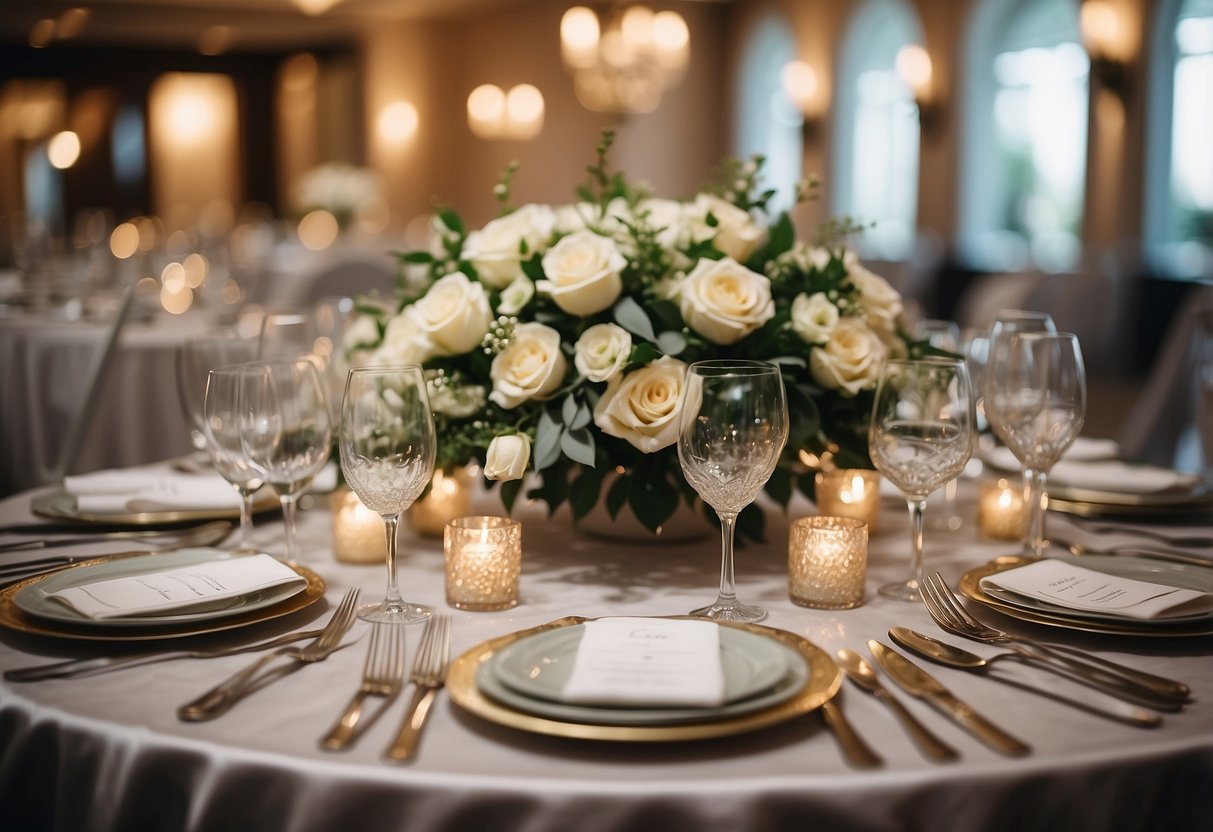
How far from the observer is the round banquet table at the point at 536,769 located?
83 cm

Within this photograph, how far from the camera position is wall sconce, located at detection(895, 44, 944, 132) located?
406 inches

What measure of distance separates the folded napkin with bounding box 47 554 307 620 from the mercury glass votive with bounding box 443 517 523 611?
0.16 m

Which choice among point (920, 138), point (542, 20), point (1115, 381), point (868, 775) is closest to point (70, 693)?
point (868, 775)

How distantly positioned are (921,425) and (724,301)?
10.6 inches

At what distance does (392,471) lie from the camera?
1190mm

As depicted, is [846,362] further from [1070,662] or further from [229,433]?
[229,433]

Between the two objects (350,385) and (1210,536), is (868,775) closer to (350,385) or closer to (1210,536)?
(350,385)

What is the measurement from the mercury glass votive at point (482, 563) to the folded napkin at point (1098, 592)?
0.51 metres

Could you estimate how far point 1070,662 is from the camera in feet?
3.47

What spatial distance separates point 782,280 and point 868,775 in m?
0.83

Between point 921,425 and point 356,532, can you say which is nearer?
point 921,425

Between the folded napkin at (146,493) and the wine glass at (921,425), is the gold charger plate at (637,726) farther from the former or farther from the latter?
the folded napkin at (146,493)

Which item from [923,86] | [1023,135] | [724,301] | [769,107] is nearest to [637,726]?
[724,301]

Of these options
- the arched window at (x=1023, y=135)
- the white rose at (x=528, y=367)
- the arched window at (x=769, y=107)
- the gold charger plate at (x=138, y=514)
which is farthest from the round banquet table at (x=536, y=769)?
the arched window at (x=769, y=107)
